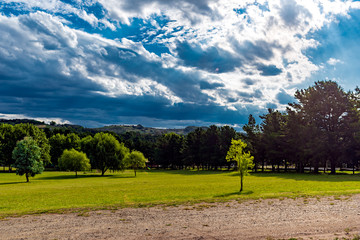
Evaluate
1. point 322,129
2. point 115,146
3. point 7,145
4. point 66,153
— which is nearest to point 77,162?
point 66,153

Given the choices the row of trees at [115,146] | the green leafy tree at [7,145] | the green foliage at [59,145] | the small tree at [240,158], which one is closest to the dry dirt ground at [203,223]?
the small tree at [240,158]

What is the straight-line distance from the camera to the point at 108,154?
81.4 metres

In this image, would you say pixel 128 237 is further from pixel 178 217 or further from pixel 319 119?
pixel 319 119

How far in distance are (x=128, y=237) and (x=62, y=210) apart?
32.6 feet

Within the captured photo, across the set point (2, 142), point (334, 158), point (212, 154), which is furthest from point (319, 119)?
point (2, 142)

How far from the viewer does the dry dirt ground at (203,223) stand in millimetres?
13312

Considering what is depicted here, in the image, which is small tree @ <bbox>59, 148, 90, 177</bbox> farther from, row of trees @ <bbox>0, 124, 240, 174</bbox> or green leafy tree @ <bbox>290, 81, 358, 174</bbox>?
green leafy tree @ <bbox>290, 81, 358, 174</bbox>

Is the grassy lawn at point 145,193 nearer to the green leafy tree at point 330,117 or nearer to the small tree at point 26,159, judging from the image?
the small tree at point 26,159

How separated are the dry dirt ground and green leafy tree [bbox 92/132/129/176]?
62.5 m

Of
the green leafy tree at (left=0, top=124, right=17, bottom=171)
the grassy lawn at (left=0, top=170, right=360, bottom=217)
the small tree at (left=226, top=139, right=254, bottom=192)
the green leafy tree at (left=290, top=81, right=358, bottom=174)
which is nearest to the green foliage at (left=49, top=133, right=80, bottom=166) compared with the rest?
the green leafy tree at (left=0, top=124, right=17, bottom=171)

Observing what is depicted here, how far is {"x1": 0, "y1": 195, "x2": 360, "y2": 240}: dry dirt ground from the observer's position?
13.3 metres

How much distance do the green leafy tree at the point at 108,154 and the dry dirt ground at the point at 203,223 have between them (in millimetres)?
62495

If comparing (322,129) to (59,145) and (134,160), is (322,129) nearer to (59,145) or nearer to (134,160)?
(134,160)

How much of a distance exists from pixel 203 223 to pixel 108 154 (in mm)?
69774
